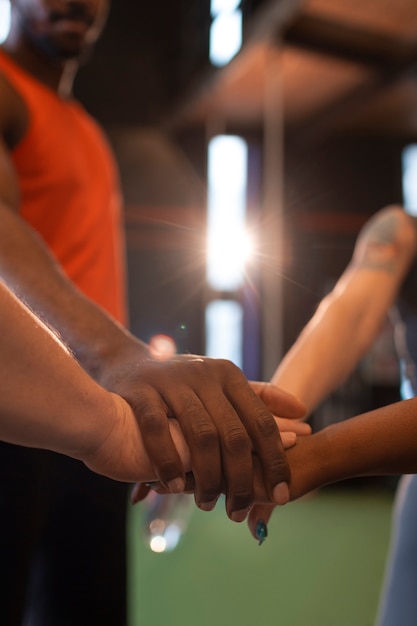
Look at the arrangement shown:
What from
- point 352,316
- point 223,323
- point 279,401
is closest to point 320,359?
point 352,316

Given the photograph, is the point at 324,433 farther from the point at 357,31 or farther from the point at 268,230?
the point at 268,230

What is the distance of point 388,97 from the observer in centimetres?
418

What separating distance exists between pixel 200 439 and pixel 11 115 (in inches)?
25.2

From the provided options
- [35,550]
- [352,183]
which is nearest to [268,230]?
[352,183]

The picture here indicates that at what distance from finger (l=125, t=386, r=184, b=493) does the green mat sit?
1379 millimetres

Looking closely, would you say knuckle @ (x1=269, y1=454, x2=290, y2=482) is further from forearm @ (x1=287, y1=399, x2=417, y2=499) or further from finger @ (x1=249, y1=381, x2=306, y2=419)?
finger @ (x1=249, y1=381, x2=306, y2=419)

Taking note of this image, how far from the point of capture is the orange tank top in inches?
42.0

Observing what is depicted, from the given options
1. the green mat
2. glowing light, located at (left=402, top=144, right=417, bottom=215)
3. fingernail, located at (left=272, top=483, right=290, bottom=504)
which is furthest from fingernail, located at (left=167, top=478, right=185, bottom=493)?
glowing light, located at (left=402, top=144, right=417, bottom=215)

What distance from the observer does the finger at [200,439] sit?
24.5 inches

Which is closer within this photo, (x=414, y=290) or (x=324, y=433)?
(x=324, y=433)

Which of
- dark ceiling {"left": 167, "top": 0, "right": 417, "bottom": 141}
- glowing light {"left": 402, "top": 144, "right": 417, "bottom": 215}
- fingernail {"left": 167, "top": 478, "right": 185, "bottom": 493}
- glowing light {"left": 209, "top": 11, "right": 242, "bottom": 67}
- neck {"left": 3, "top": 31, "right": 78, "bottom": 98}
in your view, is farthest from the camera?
glowing light {"left": 402, "top": 144, "right": 417, "bottom": 215}

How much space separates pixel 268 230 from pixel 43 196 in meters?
3.57

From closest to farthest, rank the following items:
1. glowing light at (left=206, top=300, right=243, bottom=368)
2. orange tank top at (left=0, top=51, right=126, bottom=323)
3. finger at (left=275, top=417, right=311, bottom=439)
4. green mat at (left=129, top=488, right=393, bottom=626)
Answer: finger at (left=275, top=417, right=311, bottom=439) < orange tank top at (left=0, top=51, right=126, bottom=323) < green mat at (left=129, top=488, right=393, bottom=626) < glowing light at (left=206, top=300, right=243, bottom=368)

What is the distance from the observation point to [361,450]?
2.24 feet
